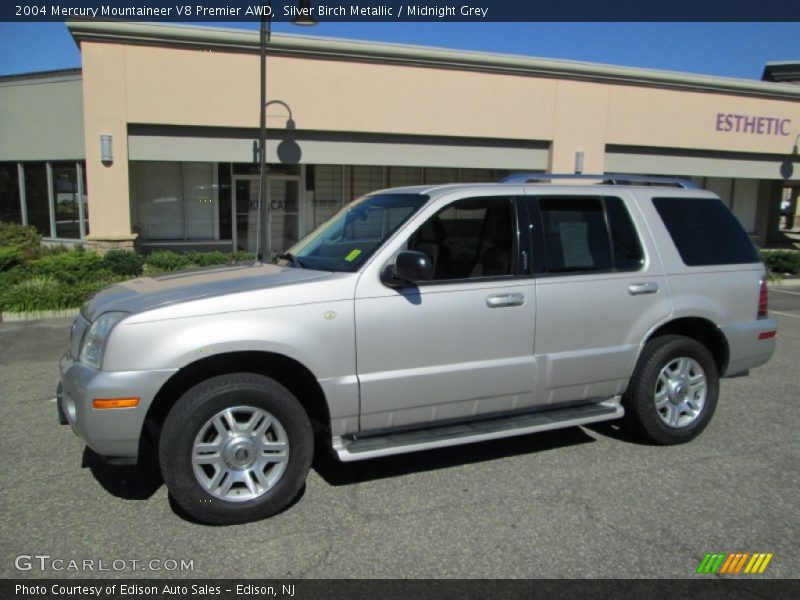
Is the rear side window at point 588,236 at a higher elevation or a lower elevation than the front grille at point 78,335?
higher

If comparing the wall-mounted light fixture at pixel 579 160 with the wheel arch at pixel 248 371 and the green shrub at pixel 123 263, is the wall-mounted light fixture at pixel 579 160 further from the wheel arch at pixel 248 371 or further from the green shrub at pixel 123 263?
the wheel arch at pixel 248 371

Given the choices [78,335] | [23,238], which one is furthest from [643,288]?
[23,238]

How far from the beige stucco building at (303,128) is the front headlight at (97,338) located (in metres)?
11.3

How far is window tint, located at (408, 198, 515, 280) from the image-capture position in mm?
4336

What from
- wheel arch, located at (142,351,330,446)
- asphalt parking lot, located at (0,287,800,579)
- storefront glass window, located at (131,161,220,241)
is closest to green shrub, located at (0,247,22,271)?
storefront glass window, located at (131,161,220,241)

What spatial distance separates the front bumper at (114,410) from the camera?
3.41 metres

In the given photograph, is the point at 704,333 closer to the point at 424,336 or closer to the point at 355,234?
the point at 424,336

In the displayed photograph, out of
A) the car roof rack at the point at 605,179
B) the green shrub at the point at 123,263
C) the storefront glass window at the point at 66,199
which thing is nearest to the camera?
the car roof rack at the point at 605,179

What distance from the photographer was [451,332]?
13.3ft

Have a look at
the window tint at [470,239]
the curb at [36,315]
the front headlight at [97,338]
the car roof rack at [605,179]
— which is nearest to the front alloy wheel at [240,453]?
the front headlight at [97,338]

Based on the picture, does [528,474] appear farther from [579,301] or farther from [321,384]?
[321,384]

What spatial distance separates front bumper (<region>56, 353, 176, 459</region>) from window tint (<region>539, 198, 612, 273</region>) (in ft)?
8.52

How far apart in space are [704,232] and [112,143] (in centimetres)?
1230
